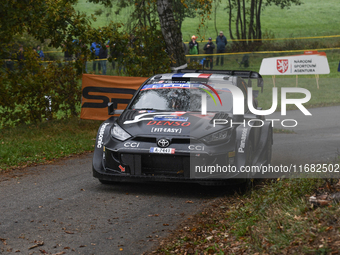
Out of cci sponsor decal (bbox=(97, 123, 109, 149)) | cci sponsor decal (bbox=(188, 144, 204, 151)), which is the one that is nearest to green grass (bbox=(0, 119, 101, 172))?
cci sponsor decal (bbox=(97, 123, 109, 149))

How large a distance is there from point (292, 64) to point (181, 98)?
55.1ft

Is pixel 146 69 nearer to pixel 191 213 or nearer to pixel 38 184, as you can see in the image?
pixel 38 184

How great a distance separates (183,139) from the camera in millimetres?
7039

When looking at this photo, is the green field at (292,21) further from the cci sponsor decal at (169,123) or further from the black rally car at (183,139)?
the cci sponsor decal at (169,123)

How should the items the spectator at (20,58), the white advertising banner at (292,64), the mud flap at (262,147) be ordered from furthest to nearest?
the white advertising banner at (292,64) → the spectator at (20,58) → the mud flap at (262,147)

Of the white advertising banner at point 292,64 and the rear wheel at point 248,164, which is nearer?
the rear wheel at point 248,164

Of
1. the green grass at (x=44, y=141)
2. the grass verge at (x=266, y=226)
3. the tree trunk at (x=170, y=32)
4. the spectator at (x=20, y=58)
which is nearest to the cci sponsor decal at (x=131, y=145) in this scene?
the grass verge at (x=266, y=226)

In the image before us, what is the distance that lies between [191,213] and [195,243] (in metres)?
1.25

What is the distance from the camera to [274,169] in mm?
9047

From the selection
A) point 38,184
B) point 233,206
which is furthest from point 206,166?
point 38,184

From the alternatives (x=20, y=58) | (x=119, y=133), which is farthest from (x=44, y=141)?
(x=119, y=133)

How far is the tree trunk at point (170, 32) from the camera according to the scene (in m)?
15.5

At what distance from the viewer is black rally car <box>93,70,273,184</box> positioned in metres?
7.00

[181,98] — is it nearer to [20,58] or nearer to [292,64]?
[20,58]
